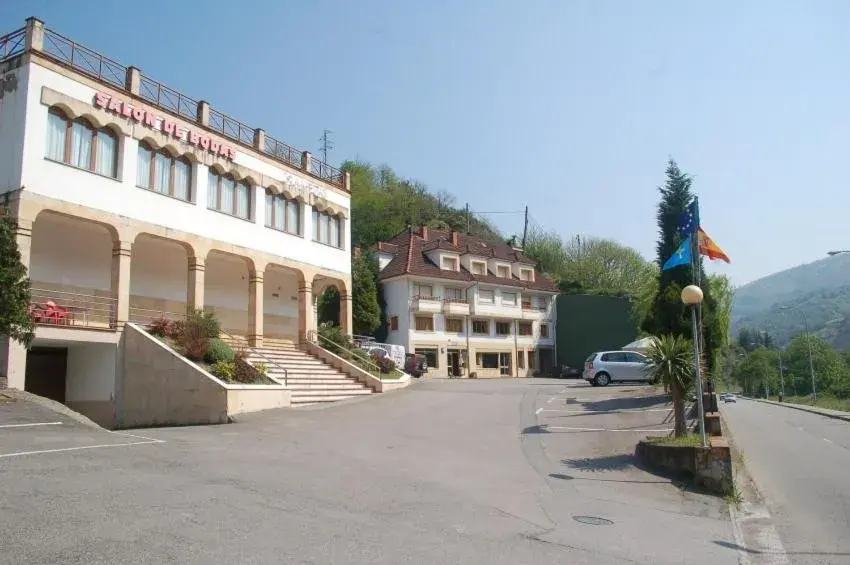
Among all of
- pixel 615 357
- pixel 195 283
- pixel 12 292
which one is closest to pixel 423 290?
pixel 615 357

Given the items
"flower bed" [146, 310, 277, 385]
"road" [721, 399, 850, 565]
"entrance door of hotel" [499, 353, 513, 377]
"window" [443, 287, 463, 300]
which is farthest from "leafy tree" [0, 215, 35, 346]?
"entrance door of hotel" [499, 353, 513, 377]

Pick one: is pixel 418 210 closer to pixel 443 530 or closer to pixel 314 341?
pixel 314 341

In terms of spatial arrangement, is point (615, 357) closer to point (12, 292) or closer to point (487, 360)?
point (12, 292)

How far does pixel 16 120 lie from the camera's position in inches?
750

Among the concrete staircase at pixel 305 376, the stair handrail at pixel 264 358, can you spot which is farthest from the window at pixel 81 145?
the concrete staircase at pixel 305 376

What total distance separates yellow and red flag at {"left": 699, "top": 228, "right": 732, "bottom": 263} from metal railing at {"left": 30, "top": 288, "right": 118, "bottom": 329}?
17382 mm

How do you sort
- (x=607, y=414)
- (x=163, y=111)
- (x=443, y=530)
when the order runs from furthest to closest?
(x=163, y=111) < (x=607, y=414) < (x=443, y=530)

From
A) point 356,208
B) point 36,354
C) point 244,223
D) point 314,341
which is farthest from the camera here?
point 356,208

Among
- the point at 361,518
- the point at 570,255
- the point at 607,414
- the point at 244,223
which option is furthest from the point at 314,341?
the point at 570,255

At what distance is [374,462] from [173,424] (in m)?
8.87

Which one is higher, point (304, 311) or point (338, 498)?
point (304, 311)

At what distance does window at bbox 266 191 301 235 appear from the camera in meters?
28.3

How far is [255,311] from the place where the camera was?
2653 cm

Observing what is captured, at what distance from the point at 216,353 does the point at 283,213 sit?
405 inches
